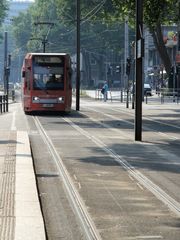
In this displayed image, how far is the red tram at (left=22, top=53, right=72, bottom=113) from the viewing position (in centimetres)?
3083

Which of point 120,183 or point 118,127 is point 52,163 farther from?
point 118,127

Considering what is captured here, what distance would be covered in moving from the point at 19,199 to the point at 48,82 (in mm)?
22776

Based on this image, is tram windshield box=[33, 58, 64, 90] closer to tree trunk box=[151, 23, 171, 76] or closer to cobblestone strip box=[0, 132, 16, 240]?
cobblestone strip box=[0, 132, 16, 240]

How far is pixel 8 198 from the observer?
8.52 m

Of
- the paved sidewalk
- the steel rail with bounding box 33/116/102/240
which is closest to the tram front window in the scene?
the paved sidewalk

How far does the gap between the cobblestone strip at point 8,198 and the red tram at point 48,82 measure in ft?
57.0

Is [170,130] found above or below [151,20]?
below

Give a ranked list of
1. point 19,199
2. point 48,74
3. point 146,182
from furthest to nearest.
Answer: point 48,74, point 146,182, point 19,199

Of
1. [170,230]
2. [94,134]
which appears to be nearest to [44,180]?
[170,230]

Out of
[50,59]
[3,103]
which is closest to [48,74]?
[50,59]

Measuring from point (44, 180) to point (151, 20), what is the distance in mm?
24430

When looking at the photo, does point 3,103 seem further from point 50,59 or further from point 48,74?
point 50,59

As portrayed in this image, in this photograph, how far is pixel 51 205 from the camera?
8352 millimetres

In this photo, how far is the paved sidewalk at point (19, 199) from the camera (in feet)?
22.2
